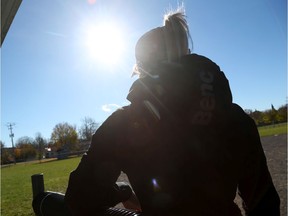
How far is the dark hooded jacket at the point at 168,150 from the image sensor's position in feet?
4.17

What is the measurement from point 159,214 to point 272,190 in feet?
2.12

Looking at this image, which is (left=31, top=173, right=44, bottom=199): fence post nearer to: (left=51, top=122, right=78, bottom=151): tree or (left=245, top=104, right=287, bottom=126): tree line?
(left=51, top=122, right=78, bottom=151): tree

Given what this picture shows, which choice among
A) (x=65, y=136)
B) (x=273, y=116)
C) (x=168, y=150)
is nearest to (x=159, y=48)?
(x=168, y=150)

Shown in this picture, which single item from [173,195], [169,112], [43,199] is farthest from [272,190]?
[43,199]

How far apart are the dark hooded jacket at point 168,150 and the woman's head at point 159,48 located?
5 centimetres

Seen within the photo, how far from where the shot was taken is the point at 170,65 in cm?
138

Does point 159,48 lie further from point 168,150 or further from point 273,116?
point 273,116

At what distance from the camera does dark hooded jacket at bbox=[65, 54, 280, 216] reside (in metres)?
1.27

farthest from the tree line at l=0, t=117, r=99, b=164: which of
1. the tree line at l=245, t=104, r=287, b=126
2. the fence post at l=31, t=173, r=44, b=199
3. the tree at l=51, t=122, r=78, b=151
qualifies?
the fence post at l=31, t=173, r=44, b=199

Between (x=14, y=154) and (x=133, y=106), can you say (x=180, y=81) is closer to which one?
(x=133, y=106)

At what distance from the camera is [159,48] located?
4.74 ft

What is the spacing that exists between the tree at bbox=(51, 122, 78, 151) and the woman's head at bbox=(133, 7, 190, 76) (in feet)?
273

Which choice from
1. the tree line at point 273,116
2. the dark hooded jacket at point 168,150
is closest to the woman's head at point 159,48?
the dark hooded jacket at point 168,150

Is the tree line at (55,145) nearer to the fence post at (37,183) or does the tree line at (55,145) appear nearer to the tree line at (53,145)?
the tree line at (53,145)
